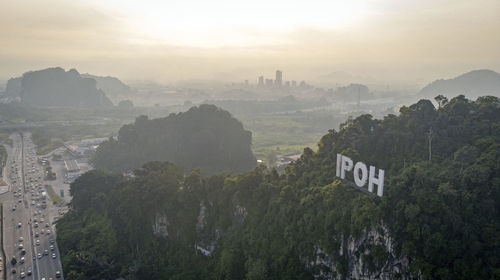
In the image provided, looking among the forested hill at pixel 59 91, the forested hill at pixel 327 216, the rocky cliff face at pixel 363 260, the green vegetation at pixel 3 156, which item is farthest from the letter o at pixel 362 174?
the forested hill at pixel 59 91

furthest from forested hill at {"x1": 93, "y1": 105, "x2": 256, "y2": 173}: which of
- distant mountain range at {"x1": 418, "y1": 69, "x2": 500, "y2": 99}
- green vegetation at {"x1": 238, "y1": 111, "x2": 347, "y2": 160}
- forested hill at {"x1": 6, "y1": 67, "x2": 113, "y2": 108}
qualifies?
distant mountain range at {"x1": 418, "y1": 69, "x2": 500, "y2": 99}

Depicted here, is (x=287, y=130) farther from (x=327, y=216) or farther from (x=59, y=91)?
(x=59, y=91)

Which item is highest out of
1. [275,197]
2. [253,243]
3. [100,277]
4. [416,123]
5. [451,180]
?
[416,123]

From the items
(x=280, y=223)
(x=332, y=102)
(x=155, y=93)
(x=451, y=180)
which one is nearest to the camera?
(x=451, y=180)

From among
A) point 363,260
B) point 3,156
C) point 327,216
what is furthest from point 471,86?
point 3,156

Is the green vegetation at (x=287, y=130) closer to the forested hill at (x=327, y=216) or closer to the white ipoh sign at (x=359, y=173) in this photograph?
the forested hill at (x=327, y=216)

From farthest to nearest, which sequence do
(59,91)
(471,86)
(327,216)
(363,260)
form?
(59,91) < (471,86) < (327,216) < (363,260)

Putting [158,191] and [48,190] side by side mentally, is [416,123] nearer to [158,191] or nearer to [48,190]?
[158,191]

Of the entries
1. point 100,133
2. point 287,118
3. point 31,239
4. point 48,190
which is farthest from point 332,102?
point 31,239
